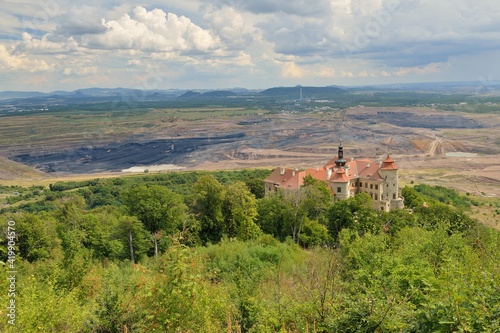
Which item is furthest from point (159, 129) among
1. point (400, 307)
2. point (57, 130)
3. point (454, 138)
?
point (400, 307)

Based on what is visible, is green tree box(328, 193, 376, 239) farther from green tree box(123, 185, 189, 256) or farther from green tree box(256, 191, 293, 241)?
green tree box(123, 185, 189, 256)

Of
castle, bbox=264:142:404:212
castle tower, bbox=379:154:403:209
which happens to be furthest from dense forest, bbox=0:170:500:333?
castle, bbox=264:142:404:212

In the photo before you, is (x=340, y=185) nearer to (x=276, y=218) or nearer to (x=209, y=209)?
(x=276, y=218)

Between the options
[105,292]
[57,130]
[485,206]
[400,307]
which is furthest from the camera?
[57,130]

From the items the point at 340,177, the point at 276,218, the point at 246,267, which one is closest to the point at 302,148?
the point at 340,177

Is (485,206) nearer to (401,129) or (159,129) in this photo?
(401,129)
